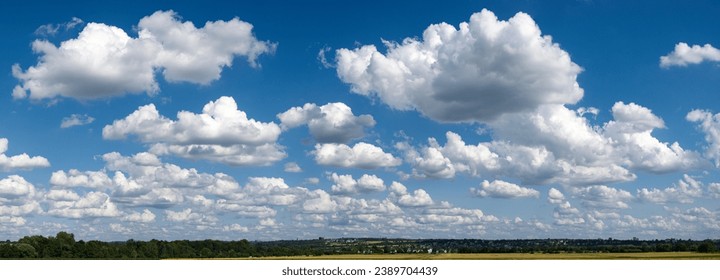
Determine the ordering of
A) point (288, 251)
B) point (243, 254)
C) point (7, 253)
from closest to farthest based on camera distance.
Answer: point (7, 253) < point (243, 254) < point (288, 251)

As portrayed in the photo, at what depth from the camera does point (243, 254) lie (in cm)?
13738

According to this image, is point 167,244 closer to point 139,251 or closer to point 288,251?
point 139,251

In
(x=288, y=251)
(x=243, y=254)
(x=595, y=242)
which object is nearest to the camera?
(x=243, y=254)

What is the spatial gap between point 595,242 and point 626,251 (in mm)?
34774

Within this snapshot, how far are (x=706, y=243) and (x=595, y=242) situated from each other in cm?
4830

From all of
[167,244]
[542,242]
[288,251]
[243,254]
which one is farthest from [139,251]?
[542,242]

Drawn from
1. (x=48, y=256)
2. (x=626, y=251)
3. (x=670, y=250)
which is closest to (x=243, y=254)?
(x=48, y=256)

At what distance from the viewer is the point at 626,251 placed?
143m
